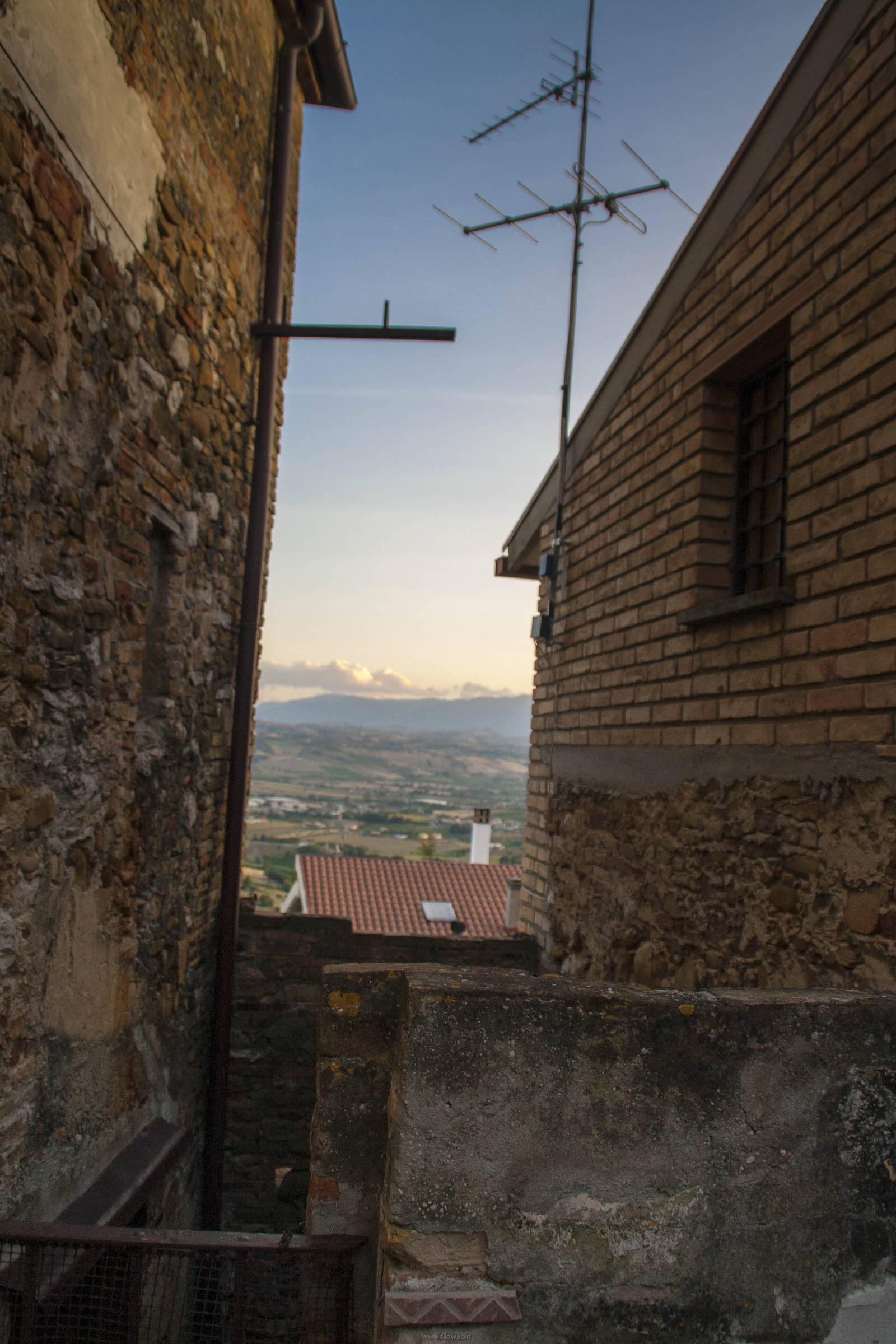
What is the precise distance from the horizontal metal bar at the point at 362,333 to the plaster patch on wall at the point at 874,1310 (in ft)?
14.8

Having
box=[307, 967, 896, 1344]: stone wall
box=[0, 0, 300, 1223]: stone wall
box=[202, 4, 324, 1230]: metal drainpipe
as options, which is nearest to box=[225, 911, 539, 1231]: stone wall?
box=[202, 4, 324, 1230]: metal drainpipe

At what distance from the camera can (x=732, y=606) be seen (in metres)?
3.54


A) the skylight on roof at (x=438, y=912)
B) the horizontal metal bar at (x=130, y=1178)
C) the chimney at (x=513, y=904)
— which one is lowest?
the skylight on roof at (x=438, y=912)

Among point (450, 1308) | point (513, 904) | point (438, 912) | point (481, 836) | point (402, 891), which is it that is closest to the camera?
point (450, 1308)

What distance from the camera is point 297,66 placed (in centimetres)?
590

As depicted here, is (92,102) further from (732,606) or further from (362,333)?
(732,606)

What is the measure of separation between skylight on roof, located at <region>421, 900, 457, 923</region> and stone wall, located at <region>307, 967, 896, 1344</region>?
15991mm

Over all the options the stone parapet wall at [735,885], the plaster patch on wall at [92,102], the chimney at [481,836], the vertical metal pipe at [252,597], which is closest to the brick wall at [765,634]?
the stone parapet wall at [735,885]

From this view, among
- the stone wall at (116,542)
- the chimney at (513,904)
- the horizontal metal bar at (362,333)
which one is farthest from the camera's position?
the chimney at (513,904)

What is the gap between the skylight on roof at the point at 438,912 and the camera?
1756 centimetres

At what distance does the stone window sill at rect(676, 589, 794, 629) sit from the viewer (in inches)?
131

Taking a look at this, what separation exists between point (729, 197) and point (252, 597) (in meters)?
3.34

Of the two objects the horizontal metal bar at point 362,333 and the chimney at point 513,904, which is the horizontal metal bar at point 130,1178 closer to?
the chimney at point 513,904

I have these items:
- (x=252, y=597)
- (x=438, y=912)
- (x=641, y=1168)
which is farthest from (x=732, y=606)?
(x=438, y=912)
